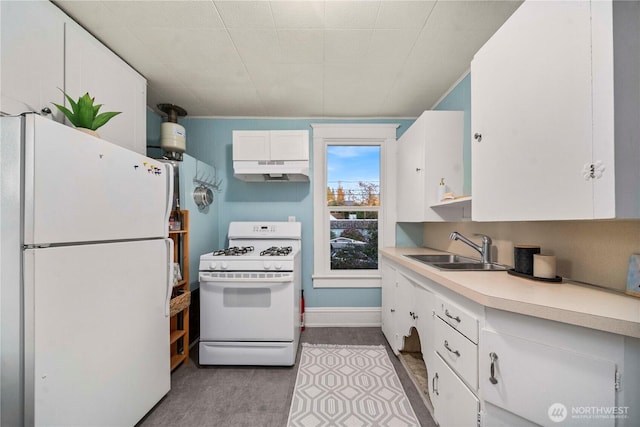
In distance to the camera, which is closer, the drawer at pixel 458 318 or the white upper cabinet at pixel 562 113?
the white upper cabinet at pixel 562 113

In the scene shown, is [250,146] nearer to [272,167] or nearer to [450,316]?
[272,167]

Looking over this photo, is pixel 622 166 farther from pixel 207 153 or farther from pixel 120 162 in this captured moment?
pixel 207 153

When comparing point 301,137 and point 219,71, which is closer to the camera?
point 219,71

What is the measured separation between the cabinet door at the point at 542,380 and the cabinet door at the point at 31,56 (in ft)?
8.06

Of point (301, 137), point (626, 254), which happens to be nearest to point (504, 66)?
point (626, 254)

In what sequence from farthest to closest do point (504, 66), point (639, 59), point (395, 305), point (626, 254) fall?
point (395, 305) < point (504, 66) < point (626, 254) < point (639, 59)

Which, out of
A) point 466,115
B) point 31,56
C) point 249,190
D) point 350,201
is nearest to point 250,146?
point 249,190

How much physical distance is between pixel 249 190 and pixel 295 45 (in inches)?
66.0

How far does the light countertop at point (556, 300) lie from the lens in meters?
0.76

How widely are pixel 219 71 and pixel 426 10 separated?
1.60m

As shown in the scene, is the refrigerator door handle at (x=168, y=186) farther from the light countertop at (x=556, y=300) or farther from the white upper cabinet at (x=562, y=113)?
the white upper cabinet at (x=562, y=113)

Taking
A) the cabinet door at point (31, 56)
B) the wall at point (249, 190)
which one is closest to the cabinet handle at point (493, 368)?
the wall at point (249, 190)

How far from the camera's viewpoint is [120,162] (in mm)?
1276

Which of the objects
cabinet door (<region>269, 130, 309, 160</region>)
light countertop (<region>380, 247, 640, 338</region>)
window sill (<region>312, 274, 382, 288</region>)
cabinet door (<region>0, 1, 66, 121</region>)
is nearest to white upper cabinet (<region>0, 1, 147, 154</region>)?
cabinet door (<region>0, 1, 66, 121</region>)
